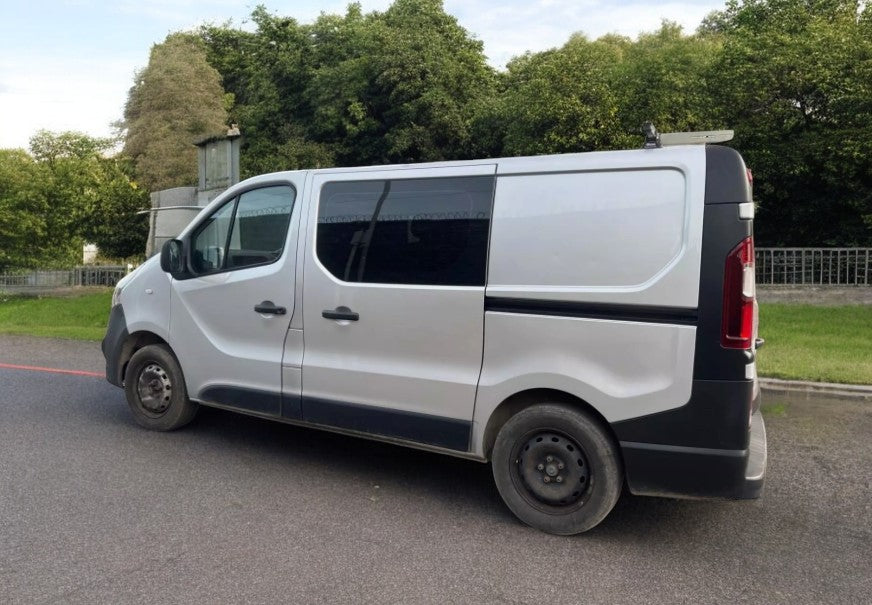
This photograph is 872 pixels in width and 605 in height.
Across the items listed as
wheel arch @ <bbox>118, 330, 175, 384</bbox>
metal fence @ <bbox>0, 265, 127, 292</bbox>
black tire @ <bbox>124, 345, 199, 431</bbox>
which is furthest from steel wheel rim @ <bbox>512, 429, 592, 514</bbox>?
metal fence @ <bbox>0, 265, 127, 292</bbox>

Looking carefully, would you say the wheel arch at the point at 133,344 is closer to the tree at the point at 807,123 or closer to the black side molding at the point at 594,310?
the black side molding at the point at 594,310

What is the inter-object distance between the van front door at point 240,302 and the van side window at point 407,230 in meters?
0.38

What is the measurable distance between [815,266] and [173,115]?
34.8 m

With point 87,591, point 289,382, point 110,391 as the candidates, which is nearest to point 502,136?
point 110,391

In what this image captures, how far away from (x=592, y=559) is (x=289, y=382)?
94.5 inches

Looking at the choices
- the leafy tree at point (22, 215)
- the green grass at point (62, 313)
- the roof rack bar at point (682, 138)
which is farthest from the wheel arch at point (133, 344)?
the leafy tree at point (22, 215)

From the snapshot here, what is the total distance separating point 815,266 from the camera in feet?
51.2

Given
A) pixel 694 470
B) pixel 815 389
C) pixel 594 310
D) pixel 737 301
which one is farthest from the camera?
pixel 815 389

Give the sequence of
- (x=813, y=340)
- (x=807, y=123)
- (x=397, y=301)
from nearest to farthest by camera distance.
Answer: (x=397, y=301) < (x=813, y=340) < (x=807, y=123)

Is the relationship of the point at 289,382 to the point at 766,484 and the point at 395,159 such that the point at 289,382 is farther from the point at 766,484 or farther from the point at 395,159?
the point at 395,159

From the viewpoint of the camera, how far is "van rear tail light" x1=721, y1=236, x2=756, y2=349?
3699 millimetres

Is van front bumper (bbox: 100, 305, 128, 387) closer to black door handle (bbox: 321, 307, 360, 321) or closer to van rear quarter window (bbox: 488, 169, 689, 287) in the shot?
black door handle (bbox: 321, 307, 360, 321)

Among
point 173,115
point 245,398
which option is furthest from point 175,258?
point 173,115

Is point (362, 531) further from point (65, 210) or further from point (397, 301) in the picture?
point (65, 210)
